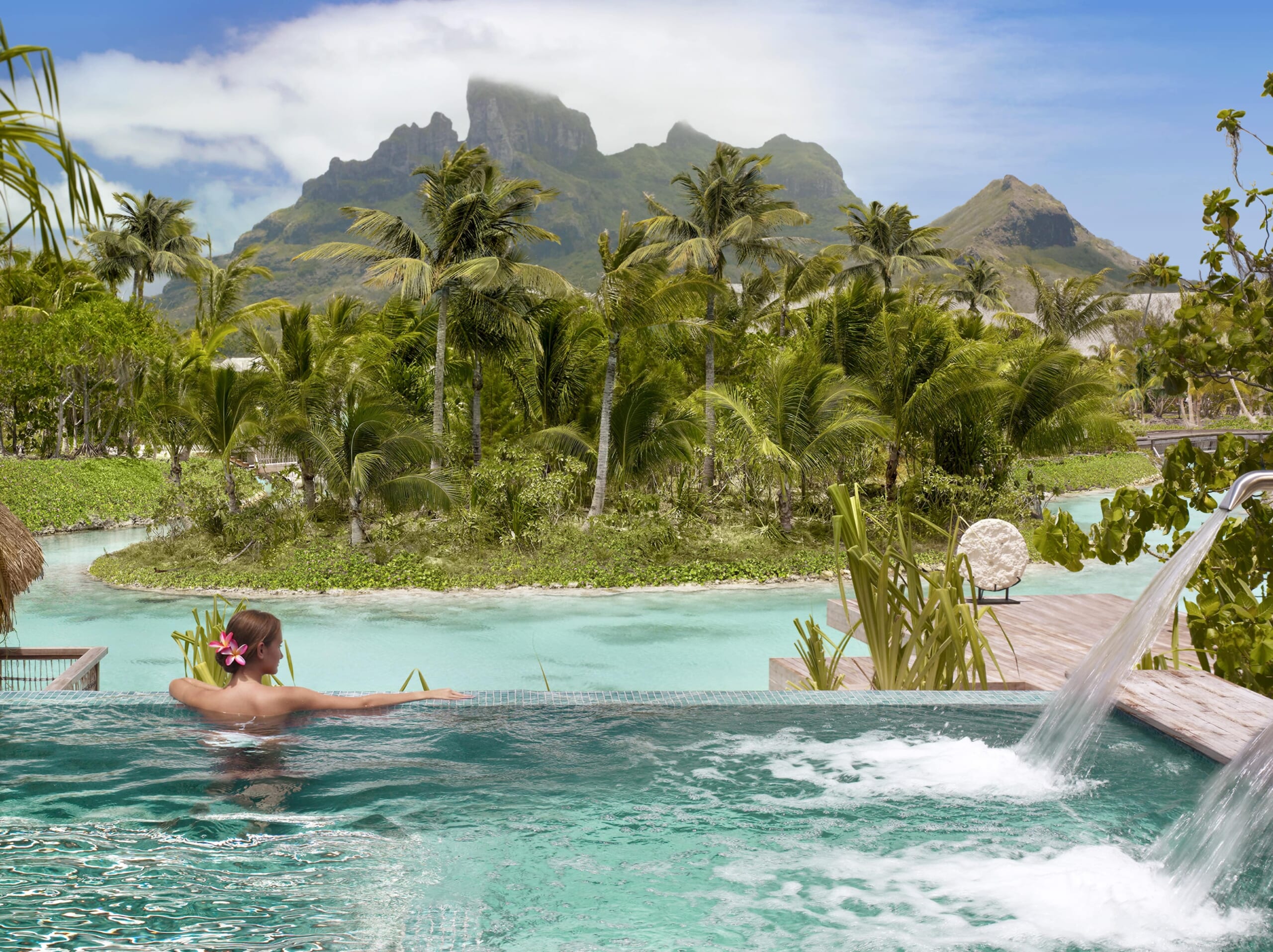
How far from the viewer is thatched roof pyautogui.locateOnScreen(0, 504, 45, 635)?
4691mm

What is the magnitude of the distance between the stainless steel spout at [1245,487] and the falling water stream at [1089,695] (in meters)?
0.99

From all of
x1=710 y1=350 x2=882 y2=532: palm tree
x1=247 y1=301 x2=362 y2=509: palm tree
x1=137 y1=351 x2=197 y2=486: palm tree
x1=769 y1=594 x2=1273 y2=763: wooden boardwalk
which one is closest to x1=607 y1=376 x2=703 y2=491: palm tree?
x1=710 y1=350 x2=882 y2=532: palm tree

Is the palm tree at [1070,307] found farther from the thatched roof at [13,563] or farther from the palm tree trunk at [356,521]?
the thatched roof at [13,563]

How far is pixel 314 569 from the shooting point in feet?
38.8

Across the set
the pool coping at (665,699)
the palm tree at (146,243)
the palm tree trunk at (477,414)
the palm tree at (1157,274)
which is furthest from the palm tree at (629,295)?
the palm tree at (146,243)

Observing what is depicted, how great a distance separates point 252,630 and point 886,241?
26.2 metres

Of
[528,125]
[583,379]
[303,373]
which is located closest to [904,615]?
[583,379]

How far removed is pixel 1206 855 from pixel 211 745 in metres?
3.34

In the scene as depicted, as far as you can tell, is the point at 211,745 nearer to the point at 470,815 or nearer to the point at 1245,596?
the point at 470,815

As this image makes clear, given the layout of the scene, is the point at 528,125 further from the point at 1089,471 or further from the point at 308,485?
the point at 308,485

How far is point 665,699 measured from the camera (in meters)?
4.10

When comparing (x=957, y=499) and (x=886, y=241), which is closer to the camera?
(x=957, y=499)

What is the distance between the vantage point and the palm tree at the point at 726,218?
16391 millimetres

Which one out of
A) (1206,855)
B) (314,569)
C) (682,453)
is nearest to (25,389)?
(314,569)
